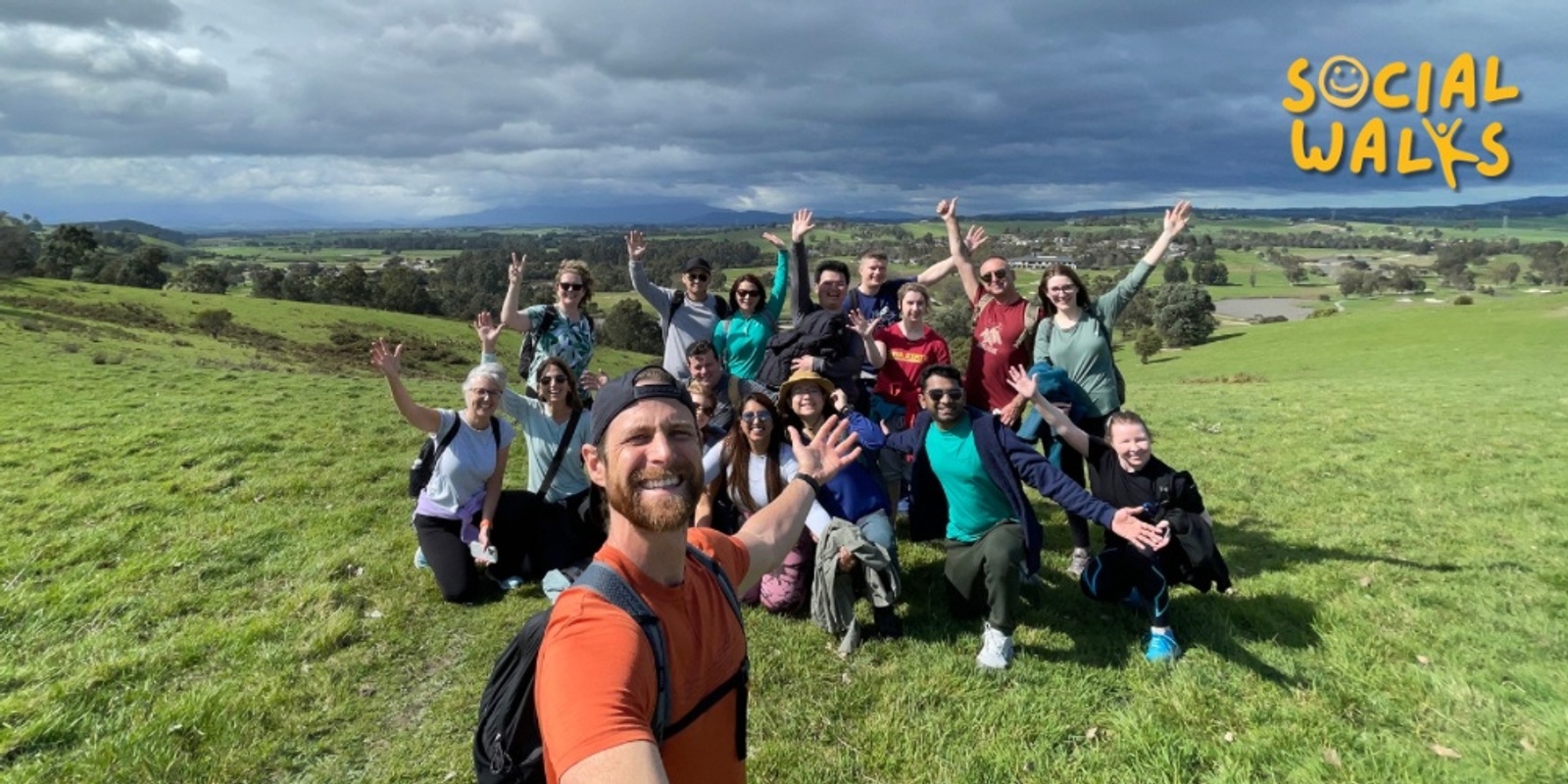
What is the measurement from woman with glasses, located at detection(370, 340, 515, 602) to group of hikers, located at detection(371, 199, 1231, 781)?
0.02 meters

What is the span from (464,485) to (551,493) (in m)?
0.83

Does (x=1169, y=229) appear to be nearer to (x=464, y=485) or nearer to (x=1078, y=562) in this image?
(x=1078, y=562)

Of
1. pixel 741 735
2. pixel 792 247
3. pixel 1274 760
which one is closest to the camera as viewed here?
pixel 741 735

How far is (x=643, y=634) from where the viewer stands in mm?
2256

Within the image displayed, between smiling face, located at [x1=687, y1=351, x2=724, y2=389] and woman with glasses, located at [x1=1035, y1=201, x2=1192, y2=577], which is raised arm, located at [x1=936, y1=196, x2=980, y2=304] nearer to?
woman with glasses, located at [x1=1035, y1=201, x2=1192, y2=577]

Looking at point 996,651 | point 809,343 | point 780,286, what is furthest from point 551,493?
point 996,651

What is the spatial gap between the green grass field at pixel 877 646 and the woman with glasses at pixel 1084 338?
A: 1481 mm

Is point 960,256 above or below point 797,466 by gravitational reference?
above

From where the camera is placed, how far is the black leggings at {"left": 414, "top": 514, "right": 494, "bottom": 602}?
262 inches

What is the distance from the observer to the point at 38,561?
7.40m

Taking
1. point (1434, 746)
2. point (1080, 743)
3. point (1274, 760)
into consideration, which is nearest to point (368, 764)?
point (1080, 743)

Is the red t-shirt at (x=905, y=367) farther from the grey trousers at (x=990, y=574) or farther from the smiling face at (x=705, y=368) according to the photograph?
the grey trousers at (x=990, y=574)

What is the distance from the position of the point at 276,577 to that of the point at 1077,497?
7.76 meters

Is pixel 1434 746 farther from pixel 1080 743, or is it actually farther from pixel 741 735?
pixel 741 735
